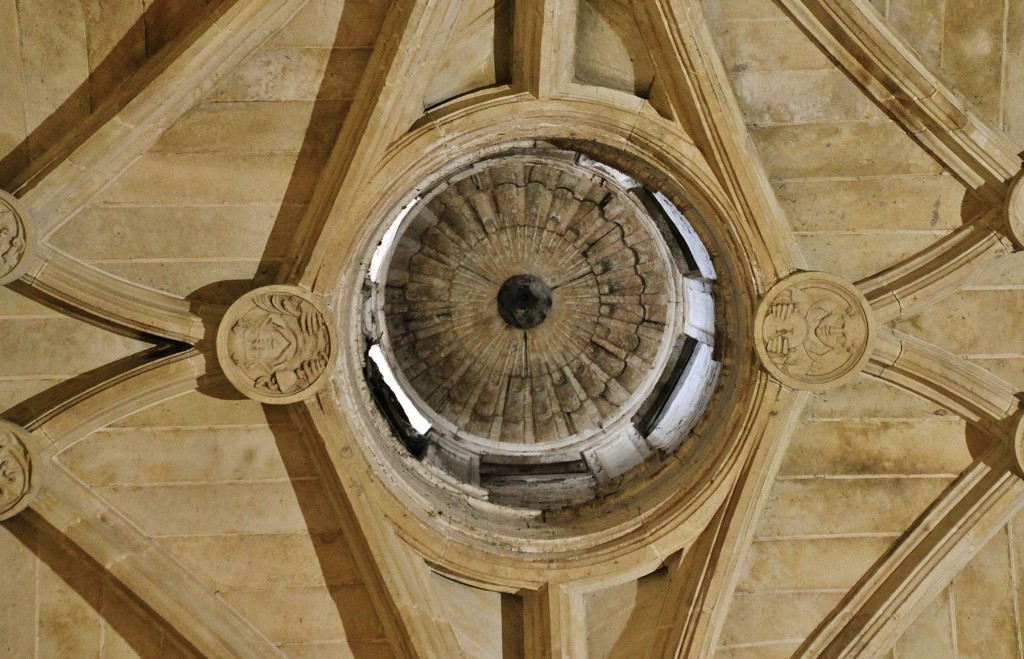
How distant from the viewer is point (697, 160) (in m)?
6.80

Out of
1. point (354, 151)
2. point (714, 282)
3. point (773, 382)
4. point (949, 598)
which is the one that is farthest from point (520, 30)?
point (949, 598)

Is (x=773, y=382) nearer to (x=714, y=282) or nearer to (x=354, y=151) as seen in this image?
(x=714, y=282)

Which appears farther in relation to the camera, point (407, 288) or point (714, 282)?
point (407, 288)

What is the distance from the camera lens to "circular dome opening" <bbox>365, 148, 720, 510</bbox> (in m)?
10.5

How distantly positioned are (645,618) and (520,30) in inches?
204

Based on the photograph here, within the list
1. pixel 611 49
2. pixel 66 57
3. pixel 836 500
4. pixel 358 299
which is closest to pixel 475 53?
pixel 611 49

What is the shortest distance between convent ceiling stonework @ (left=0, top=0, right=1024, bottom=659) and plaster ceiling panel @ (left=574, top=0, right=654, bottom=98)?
26 millimetres

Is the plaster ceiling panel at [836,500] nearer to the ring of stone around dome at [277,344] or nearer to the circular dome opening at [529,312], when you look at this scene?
the circular dome opening at [529,312]

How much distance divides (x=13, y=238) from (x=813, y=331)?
6.58m

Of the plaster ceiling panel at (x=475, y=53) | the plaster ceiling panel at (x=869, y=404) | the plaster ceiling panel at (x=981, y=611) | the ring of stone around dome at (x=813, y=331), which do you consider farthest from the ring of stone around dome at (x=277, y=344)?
the plaster ceiling panel at (x=981, y=611)

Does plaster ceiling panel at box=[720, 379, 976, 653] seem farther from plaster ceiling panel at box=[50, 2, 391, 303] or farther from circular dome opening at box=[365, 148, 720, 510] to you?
plaster ceiling panel at box=[50, 2, 391, 303]


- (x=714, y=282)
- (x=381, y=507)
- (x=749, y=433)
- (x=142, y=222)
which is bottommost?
(x=381, y=507)

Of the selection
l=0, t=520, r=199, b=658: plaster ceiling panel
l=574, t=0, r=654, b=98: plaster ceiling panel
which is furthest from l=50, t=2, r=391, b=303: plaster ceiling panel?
l=0, t=520, r=199, b=658: plaster ceiling panel

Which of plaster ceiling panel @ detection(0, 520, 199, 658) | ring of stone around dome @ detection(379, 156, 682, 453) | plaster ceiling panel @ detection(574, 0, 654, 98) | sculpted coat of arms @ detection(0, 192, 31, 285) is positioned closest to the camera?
sculpted coat of arms @ detection(0, 192, 31, 285)
